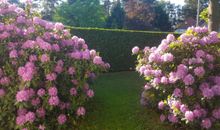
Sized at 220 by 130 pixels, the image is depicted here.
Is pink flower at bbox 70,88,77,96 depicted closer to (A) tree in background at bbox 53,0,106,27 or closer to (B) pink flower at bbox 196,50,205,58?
(B) pink flower at bbox 196,50,205,58

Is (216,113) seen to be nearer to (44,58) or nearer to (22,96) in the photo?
(44,58)

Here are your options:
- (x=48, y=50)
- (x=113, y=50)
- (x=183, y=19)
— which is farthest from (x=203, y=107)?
(x=183, y=19)

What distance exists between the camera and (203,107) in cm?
599

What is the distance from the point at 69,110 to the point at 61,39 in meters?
1.29

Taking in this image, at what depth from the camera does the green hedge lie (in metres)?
11.2

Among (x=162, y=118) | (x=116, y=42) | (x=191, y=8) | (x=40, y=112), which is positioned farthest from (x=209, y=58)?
(x=191, y=8)

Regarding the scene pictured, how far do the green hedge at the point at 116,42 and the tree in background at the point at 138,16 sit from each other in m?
27.3

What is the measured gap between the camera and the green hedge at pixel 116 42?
1123cm

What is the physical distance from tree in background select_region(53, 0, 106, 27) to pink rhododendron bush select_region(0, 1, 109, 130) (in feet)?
114

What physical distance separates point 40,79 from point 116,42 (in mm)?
5961

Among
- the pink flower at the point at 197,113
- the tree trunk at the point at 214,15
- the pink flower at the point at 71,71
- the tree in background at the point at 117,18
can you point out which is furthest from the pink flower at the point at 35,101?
the tree in background at the point at 117,18

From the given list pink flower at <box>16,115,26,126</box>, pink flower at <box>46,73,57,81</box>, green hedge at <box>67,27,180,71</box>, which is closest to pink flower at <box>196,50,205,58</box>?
pink flower at <box>46,73,57,81</box>

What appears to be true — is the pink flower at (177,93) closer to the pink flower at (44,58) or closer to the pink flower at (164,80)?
the pink flower at (164,80)

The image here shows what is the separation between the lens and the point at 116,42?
1180 cm
